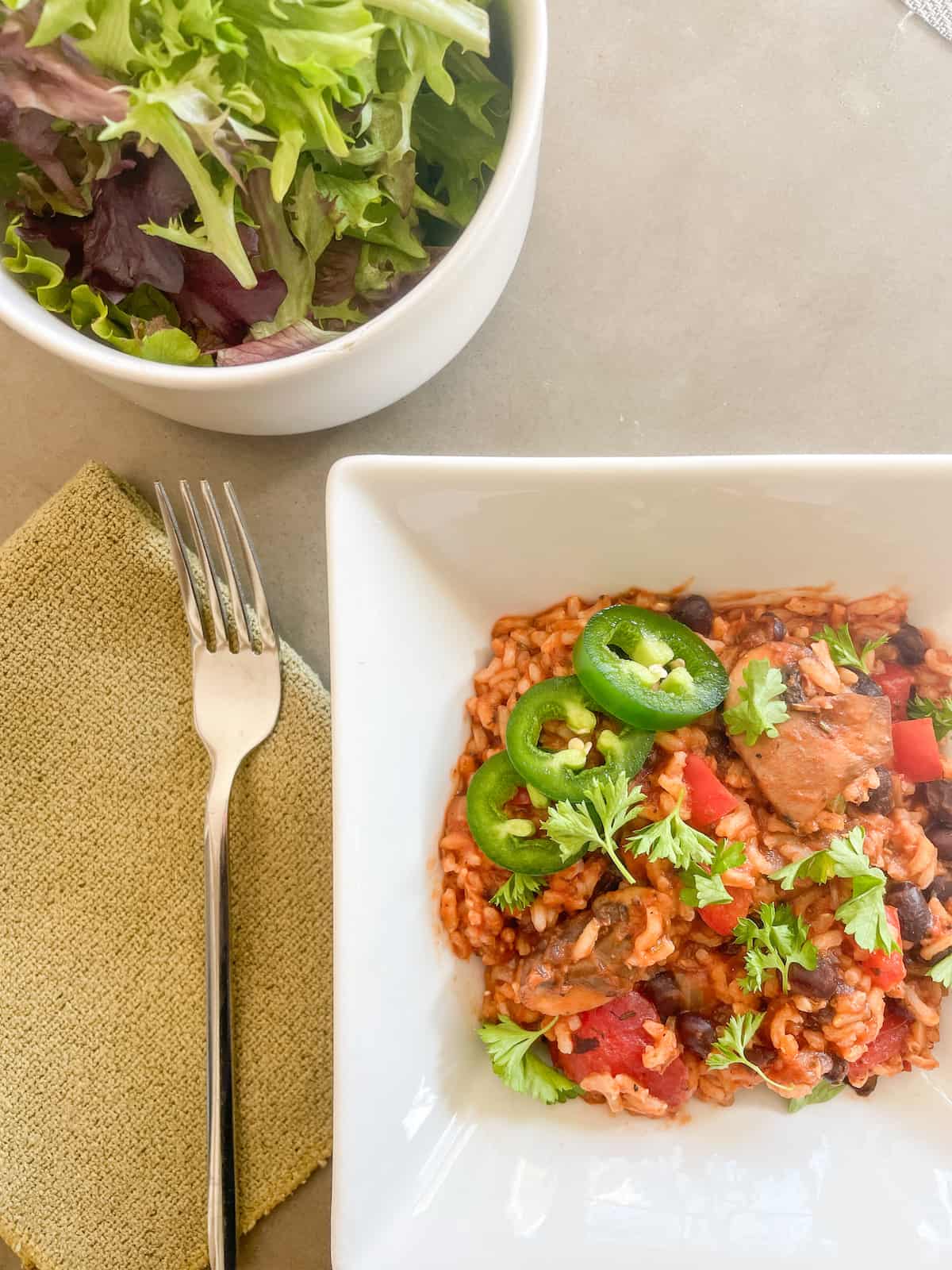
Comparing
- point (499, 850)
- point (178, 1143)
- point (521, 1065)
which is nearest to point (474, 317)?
point (499, 850)

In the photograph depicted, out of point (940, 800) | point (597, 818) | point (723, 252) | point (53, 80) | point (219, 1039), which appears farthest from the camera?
point (723, 252)

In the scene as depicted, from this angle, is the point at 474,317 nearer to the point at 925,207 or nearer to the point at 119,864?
the point at 925,207

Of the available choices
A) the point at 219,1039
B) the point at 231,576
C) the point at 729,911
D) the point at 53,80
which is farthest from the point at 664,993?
the point at 53,80

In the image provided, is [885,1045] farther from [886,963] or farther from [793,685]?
[793,685]

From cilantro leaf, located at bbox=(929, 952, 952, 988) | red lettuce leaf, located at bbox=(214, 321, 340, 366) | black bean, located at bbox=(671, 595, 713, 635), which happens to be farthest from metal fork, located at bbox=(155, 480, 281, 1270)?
cilantro leaf, located at bbox=(929, 952, 952, 988)

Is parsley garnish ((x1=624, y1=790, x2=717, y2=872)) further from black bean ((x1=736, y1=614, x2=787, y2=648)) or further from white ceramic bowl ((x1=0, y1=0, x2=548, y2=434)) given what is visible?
white ceramic bowl ((x1=0, y1=0, x2=548, y2=434))

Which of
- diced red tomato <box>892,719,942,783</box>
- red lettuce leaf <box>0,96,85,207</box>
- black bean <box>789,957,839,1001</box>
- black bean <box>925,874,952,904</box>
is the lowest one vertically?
black bean <box>789,957,839,1001</box>

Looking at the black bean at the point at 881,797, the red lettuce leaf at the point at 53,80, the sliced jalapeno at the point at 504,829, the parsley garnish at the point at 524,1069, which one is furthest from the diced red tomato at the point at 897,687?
the red lettuce leaf at the point at 53,80

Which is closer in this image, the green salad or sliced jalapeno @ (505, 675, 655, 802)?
the green salad
